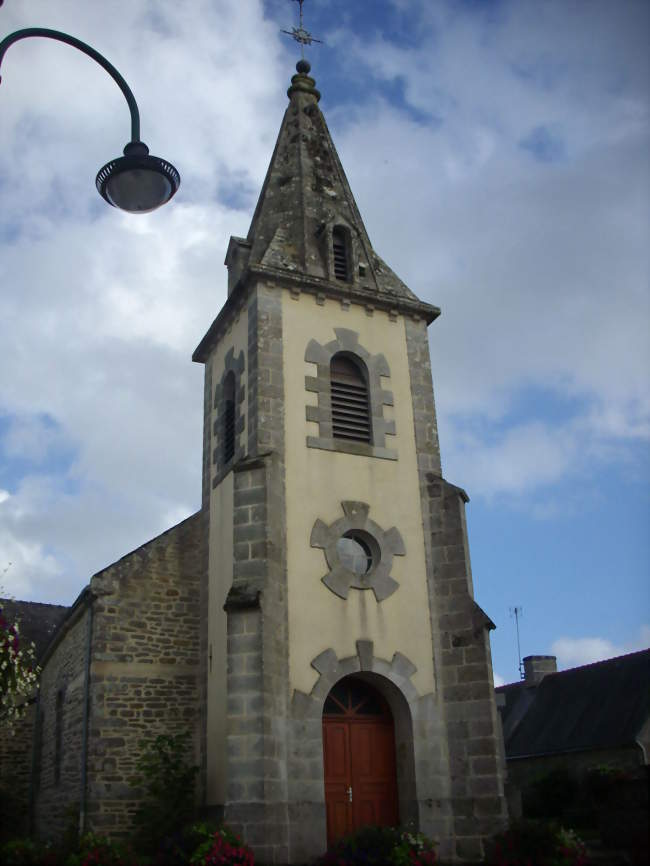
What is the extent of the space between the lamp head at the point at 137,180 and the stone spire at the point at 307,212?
25.1 ft

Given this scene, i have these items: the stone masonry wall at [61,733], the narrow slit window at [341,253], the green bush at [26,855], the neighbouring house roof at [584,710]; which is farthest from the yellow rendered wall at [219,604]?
the neighbouring house roof at [584,710]

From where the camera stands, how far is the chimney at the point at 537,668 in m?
34.3

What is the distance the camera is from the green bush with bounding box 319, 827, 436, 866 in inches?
420

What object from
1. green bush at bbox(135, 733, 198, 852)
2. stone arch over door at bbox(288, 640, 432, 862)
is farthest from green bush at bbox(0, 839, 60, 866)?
stone arch over door at bbox(288, 640, 432, 862)

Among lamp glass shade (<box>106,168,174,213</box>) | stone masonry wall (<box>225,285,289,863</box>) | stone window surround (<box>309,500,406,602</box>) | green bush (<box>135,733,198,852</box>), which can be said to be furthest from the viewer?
stone window surround (<box>309,500,406,602</box>)

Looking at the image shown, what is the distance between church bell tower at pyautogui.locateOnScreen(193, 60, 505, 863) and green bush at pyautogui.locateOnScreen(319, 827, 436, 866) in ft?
2.31

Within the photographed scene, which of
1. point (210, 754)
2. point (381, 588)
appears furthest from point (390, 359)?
point (210, 754)

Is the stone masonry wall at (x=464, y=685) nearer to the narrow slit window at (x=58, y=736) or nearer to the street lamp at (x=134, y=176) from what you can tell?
the narrow slit window at (x=58, y=736)

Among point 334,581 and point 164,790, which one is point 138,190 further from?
point 164,790

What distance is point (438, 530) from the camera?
14.3 metres

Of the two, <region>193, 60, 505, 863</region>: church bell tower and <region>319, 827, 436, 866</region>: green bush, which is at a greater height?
<region>193, 60, 505, 863</region>: church bell tower

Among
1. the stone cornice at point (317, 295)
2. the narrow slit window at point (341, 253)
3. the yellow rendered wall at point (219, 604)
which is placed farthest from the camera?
the narrow slit window at point (341, 253)

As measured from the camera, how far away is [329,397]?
14508 millimetres

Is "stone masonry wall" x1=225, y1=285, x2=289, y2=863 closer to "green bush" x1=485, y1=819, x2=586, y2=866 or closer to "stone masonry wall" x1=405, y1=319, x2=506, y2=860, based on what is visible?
"stone masonry wall" x1=405, y1=319, x2=506, y2=860
